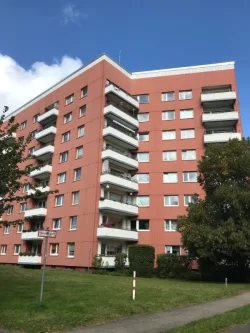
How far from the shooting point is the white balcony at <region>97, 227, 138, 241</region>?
107 ft

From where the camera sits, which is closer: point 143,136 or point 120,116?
point 120,116

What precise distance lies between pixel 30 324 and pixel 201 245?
16610mm

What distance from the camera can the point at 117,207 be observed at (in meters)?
34.5

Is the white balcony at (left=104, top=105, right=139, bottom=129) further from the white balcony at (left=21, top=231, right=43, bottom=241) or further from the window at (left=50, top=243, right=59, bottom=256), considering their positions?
the white balcony at (left=21, top=231, right=43, bottom=241)

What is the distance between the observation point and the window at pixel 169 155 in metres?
39.3

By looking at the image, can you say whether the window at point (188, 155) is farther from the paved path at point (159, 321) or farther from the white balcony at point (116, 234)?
the paved path at point (159, 321)

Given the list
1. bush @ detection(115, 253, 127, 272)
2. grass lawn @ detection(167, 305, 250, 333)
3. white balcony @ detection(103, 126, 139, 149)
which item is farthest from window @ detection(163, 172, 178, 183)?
grass lawn @ detection(167, 305, 250, 333)

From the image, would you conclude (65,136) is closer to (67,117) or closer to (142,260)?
(67,117)

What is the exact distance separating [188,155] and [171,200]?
5.66 metres

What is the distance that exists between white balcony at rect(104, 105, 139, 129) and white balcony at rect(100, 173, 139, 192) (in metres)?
7.03

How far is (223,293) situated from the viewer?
16.0 metres

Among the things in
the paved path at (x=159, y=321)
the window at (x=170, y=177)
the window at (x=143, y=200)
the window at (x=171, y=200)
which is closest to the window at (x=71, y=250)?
the window at (x=143, y=200)

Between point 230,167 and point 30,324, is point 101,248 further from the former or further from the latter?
point 30,324

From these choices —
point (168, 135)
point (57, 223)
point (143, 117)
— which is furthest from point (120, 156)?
point (57, 223)
